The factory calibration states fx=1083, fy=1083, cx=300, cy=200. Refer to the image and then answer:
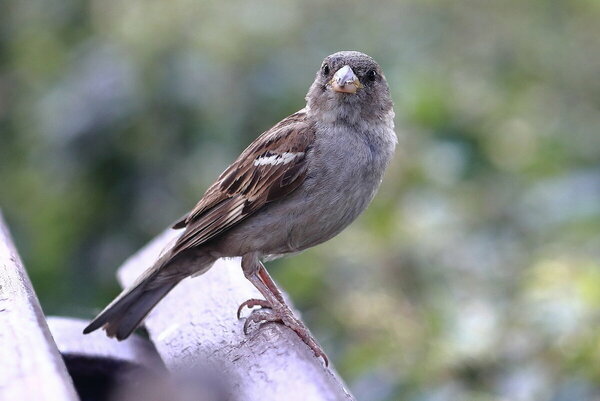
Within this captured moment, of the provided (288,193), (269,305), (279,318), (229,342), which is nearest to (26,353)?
(229,342)

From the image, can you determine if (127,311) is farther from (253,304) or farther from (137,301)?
(253,304)

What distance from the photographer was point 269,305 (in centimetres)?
294

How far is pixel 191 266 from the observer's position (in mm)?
3262

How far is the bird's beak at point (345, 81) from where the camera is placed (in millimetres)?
3365

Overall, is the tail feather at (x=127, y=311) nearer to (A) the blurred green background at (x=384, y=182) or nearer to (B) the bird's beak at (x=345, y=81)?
(A) the blurred green background at (x=384, y=182)

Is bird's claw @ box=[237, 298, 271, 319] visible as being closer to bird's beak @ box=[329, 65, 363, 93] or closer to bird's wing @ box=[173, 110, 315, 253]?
bird's wing @ box=[173, 110, 315, 253]

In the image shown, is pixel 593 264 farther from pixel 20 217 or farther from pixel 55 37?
pixel 55 37

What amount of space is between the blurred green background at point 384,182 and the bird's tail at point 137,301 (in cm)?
56

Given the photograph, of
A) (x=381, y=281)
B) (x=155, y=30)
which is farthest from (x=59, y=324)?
(x=155, y=30)

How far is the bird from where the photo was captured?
10.5 ft

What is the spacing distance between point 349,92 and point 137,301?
36.5 inches

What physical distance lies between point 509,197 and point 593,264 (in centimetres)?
85

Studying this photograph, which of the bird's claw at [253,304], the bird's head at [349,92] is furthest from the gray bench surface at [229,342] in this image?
the bird's head at [349,92]

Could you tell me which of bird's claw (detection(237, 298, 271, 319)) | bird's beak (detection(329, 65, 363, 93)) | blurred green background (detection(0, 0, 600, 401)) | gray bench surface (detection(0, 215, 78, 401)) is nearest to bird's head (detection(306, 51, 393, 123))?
bird's beak (detection(329, 65, 363, 93))
